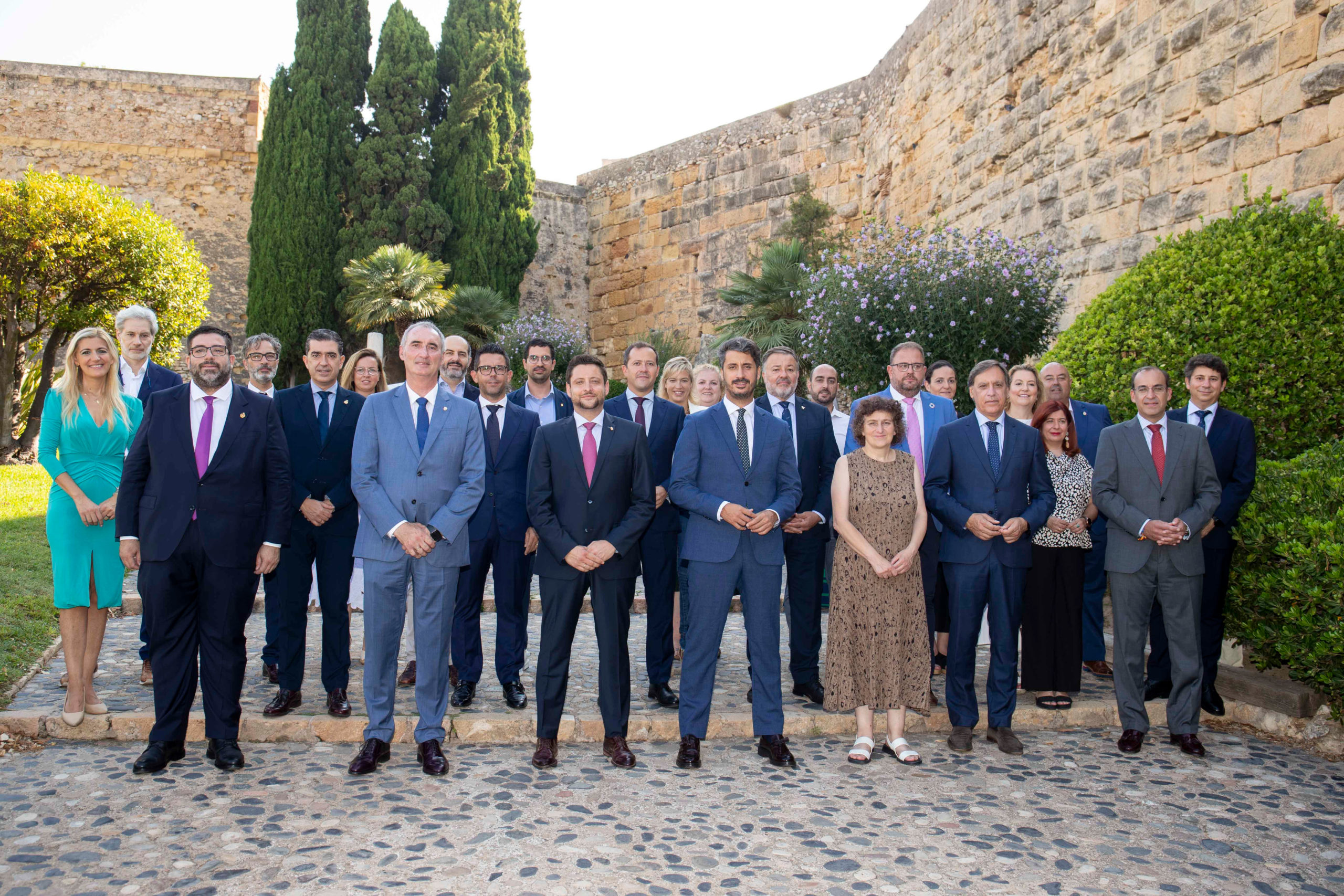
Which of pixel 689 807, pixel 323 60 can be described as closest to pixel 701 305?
pixel 323 60

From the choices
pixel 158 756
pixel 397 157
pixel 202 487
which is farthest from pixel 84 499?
pixel 397 157

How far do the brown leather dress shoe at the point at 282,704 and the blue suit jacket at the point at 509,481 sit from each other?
1083 millimetres

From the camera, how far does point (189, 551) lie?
12.3ft

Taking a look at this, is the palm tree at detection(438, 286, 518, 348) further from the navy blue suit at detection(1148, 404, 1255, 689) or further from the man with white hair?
the navy blue suit at detection(1148, 404, 1255, 689)

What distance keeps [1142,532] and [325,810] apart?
360 centimetres

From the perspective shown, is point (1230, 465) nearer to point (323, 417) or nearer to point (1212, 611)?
point (1212, 611)

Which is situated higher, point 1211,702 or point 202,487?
point 202,487

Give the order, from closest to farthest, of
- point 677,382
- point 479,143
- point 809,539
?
point 809,539, point 677,382, point 479,143

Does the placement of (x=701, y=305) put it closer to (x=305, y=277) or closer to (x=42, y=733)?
(x=305, y=277)

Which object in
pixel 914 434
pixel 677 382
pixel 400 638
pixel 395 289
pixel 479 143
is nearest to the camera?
pixel 400 638

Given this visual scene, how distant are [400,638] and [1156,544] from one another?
11.1ft

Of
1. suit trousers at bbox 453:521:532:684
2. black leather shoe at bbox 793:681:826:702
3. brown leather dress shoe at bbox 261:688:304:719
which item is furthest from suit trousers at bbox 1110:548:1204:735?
brown leather dress shoe at bbox 261:688:304:719

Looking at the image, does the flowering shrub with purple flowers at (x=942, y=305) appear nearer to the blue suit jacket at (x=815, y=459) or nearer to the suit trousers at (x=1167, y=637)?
the blue suit jacket at (x=815, y=459)

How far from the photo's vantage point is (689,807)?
3.41 m
